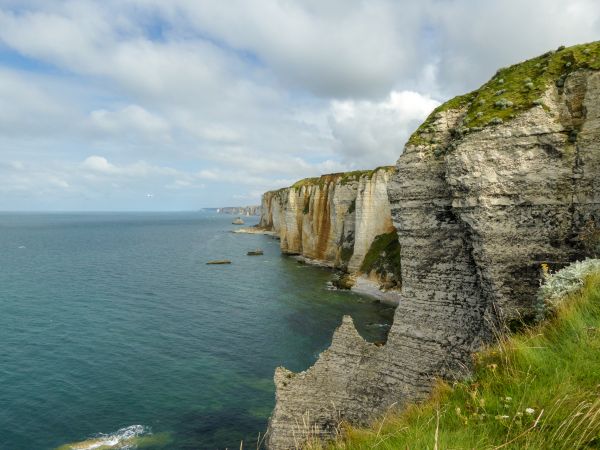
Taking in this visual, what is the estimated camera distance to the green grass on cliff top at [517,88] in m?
14.1

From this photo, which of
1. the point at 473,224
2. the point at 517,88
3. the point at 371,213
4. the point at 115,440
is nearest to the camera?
the point at 473,224

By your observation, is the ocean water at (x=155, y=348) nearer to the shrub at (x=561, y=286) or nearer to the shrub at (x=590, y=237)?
the shrub at (x=561, y=286)

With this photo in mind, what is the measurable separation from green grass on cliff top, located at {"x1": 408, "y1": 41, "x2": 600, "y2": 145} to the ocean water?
22341 mm

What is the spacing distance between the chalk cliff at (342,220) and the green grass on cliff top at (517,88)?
48.7 m

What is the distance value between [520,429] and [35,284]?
267 feet

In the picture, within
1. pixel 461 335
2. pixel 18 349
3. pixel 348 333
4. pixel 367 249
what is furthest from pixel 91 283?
pixel 461 335

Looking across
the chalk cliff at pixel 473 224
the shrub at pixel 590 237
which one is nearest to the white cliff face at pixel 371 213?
the chalk cliff at pixel 473 224

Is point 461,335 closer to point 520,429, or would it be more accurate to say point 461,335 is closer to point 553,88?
point 553,88

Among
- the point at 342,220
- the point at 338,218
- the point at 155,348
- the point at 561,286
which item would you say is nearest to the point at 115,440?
the point at 155,348

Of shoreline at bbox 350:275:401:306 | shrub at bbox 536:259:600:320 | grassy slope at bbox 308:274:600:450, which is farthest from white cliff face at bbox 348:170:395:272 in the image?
grassy slope at bbox 308:274:600:450

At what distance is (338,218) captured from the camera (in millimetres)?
87438

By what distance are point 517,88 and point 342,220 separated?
7203 centimetres

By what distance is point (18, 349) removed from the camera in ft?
129

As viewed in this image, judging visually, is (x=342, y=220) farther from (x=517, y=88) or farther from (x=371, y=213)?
(x=517, y=88)
